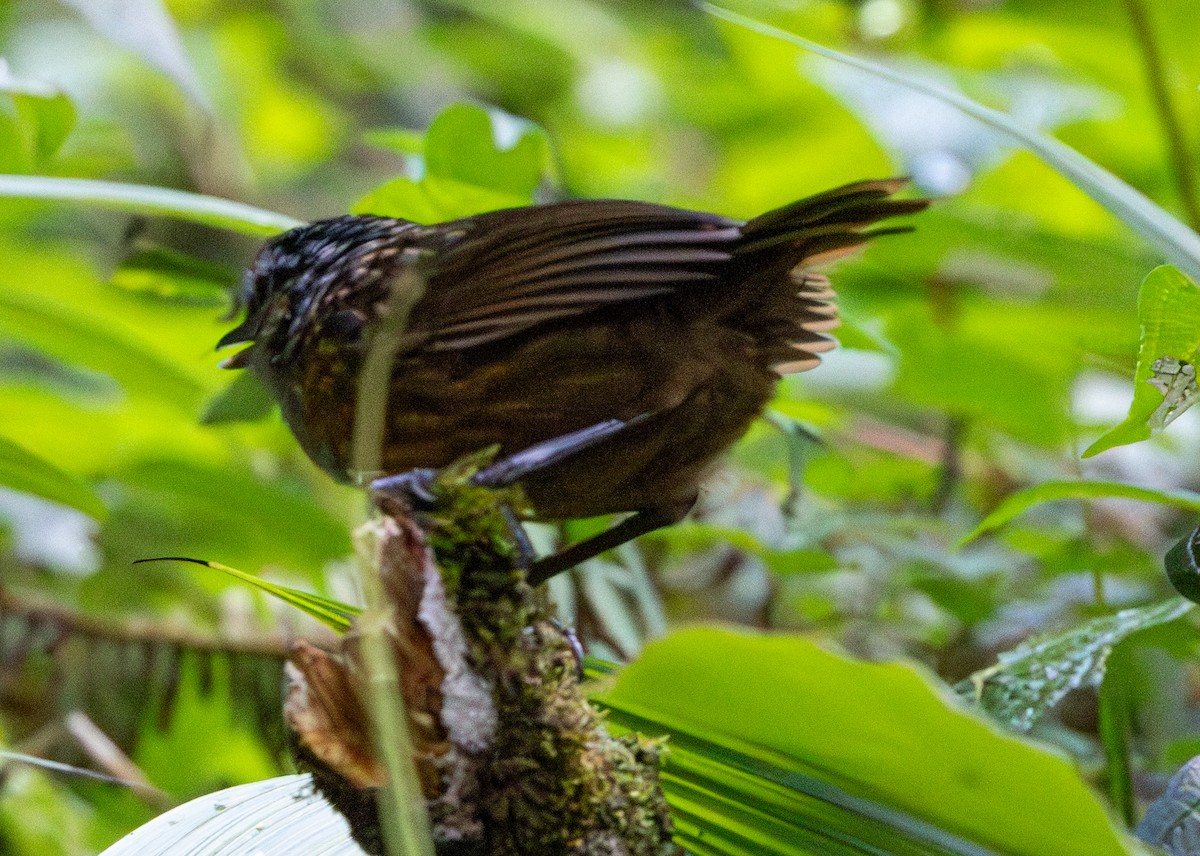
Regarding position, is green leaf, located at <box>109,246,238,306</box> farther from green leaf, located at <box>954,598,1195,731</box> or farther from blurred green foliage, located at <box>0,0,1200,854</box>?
green leaf, located at <box>954,598,1195,731</box>

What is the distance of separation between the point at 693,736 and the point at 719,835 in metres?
0.11

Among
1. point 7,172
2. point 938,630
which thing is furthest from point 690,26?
point 7,172

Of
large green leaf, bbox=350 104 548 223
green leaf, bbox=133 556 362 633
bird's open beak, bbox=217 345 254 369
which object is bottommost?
green leaf, bbox=133 556 362 633

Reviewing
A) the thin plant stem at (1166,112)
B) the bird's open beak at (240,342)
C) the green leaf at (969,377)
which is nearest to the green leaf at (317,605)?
the bird's open beak at (240,342)

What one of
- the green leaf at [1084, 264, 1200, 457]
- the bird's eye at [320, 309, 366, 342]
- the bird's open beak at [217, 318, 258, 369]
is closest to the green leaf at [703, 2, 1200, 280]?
the green leaf at [1084, 264, 1200, 457]

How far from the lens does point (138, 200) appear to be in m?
1.05

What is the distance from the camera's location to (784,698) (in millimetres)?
671

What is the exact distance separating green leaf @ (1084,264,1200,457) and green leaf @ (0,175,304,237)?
91 cm

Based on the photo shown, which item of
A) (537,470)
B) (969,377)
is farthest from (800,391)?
(537,470)

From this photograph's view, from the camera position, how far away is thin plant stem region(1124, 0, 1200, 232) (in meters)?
1.76

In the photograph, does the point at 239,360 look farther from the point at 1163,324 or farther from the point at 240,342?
the point at 1163,324

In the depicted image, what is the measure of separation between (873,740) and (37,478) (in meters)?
1.00

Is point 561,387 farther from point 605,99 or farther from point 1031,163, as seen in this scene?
point 605,99

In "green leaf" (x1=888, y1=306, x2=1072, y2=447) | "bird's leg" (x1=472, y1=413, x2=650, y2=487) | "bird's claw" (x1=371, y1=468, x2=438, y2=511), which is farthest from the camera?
"green leaf" (x1=888, y1=306, x2=1072, y2=447)
